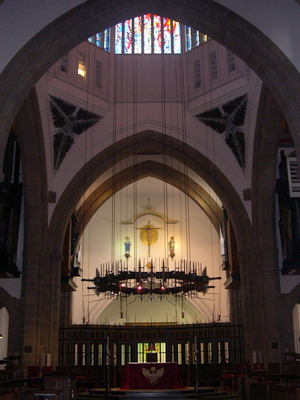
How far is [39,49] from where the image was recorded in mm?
10977

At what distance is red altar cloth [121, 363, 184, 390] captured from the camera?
51.9 ft

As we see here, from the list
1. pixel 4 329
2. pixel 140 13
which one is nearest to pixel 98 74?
pixel 140 13

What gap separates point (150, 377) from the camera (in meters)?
15.8

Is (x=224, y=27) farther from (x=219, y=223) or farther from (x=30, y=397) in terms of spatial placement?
(x=219, y=223)

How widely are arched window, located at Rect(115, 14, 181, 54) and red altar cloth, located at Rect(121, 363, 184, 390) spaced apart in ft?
37.9

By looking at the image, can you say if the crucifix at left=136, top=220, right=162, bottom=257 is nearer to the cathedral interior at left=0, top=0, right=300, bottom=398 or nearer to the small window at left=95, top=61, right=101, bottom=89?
the cathedral interior at left=0, top=0, right=300, bottom=398

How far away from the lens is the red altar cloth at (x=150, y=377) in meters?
15.8

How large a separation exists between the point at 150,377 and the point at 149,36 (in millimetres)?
12622

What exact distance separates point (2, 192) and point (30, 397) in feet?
18.5

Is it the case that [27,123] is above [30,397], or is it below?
above

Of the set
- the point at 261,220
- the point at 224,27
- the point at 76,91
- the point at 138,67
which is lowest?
the point at 261,220

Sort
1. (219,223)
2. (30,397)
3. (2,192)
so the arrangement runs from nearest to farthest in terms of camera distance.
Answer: (30,397)
(2,192)
(219,223)

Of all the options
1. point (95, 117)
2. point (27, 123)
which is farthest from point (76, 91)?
point (27, 123)

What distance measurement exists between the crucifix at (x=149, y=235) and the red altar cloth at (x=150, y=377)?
11.1 meters
